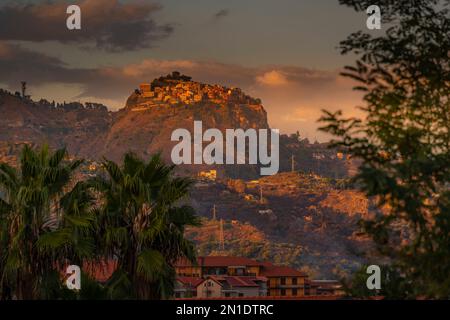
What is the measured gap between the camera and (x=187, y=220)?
1342 inches

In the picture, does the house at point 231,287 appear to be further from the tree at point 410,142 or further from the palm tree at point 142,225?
the tree at point 410,142

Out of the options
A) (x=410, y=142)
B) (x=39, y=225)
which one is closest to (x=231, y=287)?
(x=39, y=225)

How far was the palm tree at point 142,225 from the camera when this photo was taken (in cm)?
3266

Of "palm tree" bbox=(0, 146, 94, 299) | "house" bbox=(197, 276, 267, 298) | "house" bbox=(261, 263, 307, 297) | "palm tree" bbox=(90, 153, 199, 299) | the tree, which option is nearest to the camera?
the tree

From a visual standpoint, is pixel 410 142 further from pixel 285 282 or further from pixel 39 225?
pixel 285 282

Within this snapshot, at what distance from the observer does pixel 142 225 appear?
3353 centimetres

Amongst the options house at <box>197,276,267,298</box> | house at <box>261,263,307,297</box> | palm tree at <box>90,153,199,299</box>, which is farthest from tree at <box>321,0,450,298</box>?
house at <box>261,263,307,297</box>

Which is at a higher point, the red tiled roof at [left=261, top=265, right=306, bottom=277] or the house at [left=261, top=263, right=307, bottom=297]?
the red tiled roof at [left=261, top=265, right=306, bottom=277]

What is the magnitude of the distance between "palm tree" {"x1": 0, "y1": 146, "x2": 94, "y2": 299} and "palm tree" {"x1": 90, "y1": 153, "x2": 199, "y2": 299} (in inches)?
32.0

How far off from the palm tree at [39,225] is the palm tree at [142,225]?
81cm

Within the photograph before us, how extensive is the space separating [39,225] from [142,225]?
3.29m

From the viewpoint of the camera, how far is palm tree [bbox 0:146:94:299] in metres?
31.9

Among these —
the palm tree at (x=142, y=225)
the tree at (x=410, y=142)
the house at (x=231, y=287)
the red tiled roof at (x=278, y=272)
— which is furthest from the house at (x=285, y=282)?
the tree at (x=410, y=142)

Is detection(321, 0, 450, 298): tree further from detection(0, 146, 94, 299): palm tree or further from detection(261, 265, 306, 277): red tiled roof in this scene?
detection(261, 265, 306, 277): red tiled roof
